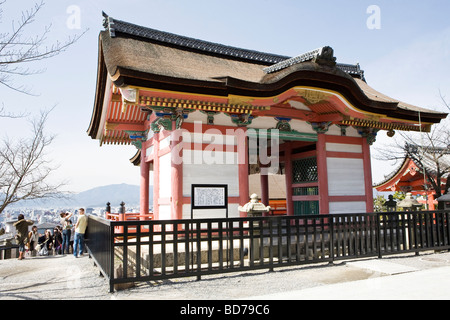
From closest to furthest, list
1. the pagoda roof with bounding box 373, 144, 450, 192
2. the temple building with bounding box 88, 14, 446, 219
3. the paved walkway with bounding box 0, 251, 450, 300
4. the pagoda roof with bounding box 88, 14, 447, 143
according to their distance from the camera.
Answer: the paved walkway with bounding box 0, 251, 450, 300, the pagoda roof with bounding box 88, 14, 447, 143, the temple building with bounding box 88, 14, 446, 219, the pagoda roof with bounding box 373, 144, 450, 192

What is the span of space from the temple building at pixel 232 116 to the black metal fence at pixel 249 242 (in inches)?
77.1

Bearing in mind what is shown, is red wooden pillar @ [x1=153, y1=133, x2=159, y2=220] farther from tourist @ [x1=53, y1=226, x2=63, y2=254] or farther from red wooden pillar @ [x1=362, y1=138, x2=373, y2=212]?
tourist @ [x1=53, y1=226, x2=63, y2=254]

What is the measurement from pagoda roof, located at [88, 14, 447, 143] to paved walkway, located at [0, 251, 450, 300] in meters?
4.25

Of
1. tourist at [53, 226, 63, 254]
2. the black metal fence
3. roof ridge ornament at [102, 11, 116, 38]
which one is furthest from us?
tourist at [53, 226, 63, 254]

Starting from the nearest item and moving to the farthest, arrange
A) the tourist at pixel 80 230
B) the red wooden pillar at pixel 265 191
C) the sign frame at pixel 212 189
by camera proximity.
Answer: the sign frame at pixel 212 189 → the tourist at pixel 80 230 → the red wooden pillar at pixel 265 191

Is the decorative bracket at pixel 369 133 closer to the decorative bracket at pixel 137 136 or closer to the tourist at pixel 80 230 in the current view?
the decorative bracket at pixel 137 136

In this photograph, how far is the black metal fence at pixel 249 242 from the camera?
18.6ft

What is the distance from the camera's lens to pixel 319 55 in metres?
9.37

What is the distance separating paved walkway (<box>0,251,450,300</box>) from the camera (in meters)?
4.97

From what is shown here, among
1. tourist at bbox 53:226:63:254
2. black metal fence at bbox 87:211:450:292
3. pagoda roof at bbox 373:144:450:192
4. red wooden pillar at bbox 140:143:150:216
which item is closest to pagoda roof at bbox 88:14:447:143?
red wooden pillar at bbox 140:143:150:216

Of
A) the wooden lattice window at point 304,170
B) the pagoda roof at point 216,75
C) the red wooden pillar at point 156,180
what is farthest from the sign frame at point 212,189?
the wooden lattice window at point 304,170

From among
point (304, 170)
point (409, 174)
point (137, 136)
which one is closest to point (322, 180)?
point (304, 170)

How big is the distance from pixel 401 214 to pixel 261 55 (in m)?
8.56
